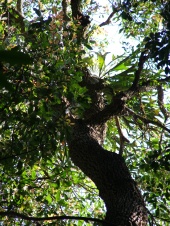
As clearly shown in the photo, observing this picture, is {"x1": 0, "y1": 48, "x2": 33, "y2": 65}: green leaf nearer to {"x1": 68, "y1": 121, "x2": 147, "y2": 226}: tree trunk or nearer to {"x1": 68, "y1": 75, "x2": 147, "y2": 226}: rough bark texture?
{"x1": 68, "y1": 75, "x2": 147, "y2": 226}: rough bark texture

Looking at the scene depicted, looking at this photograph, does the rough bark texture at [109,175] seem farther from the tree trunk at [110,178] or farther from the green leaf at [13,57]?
the green leaf at [13,57]

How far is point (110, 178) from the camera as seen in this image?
3.40 meters

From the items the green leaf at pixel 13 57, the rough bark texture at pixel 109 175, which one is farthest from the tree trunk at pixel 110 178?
the green leaf at pixel 13 57

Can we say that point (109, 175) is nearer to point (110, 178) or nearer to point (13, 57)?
point (110, 178)

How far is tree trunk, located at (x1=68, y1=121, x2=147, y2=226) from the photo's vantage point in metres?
2.97

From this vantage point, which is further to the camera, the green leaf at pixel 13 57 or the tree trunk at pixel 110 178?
the tree trunk at pixel 110 178

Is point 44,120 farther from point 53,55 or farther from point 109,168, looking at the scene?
point 109,168

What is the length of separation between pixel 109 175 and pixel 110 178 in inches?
2.2

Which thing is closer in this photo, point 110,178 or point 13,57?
point 13,57

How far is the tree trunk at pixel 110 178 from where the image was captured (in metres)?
2.97

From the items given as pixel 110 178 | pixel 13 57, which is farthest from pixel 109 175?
pixel 13 57

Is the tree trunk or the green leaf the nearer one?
the green leaf

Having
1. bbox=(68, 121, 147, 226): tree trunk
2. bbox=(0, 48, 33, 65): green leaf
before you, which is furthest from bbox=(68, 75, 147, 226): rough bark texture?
bbox=(0, 48, 33, 65): green leaf

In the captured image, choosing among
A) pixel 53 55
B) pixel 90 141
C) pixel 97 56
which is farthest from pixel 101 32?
pixel 53 55
